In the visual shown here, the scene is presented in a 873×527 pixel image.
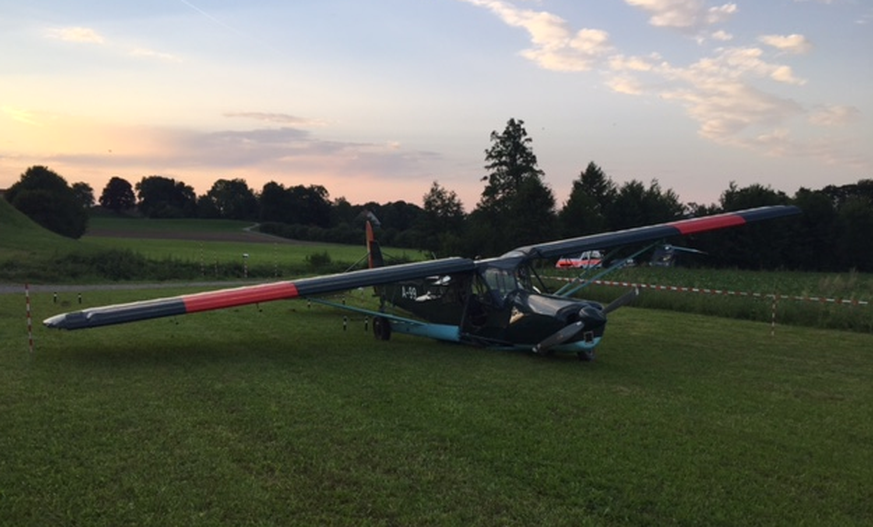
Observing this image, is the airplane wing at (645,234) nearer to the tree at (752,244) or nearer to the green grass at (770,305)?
the green grass at (770,305)

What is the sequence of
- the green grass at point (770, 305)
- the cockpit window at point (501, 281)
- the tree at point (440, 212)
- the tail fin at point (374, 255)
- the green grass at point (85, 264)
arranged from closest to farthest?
the cockpit window at point (501, 281), the green grass at point (770, 305), the tail fin at point (374, 255), the green grass at point (85, 264), the tree at point (440, 212)

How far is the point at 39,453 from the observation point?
18.9ft

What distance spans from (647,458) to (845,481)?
5.57ft

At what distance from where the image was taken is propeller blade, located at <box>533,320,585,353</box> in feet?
34.1

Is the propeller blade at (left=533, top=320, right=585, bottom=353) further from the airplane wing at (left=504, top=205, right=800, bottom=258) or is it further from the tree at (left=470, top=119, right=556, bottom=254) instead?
the tree at (left=470, top=119, right=556, bottom=254)

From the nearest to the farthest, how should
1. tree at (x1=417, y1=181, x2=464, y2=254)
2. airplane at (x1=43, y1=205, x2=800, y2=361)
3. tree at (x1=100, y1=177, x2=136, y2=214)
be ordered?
1. airplane at (x1=43, y1=205, x2=800, y2=361)
2. tree at (x1=417, y1=181, x2=464, y2=254)
3. tree at (x1=100, y1=177, x2=136, y2=214)

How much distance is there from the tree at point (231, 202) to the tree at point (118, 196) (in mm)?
16034

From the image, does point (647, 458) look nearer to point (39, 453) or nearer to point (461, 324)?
point (39, 453)

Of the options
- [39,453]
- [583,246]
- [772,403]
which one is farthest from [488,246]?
[39,453]

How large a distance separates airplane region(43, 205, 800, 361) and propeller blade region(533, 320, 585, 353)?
2cm

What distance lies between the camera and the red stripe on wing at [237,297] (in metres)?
10.8

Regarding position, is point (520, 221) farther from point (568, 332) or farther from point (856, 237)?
point (568, 332)

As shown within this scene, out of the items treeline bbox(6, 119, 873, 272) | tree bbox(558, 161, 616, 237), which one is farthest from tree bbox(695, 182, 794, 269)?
tree bbox(558, 161, 616, 237)

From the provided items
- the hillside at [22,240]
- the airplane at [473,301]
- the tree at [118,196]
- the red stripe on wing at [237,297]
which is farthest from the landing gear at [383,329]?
the tree at [118,196]
